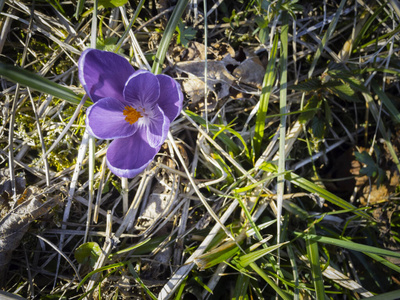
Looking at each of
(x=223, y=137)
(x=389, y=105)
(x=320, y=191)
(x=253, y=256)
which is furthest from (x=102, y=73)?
(x=389, y=105)

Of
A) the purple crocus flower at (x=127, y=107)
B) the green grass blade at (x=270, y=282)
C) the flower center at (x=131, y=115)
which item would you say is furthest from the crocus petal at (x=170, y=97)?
the green grass blade at (x=270, y=282)

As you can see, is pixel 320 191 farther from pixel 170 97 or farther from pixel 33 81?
pixel 33 81

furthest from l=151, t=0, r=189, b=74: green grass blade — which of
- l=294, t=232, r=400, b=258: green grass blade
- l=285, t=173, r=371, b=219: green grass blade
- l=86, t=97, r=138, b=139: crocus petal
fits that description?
l=294, t=232, r=400, b=258: green grass blade

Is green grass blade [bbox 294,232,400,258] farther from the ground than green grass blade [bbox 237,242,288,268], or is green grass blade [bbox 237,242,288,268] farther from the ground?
green grass blade [bbox 294,232,400,258]

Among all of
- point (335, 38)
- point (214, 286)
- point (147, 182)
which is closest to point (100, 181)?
point (147, 182)

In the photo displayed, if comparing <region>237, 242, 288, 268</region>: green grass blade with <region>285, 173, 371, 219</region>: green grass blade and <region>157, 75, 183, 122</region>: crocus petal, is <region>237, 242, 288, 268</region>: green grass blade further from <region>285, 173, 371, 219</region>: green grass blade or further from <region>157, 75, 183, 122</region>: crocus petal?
<region>157, 75, 183, 122</region>: crocus petal

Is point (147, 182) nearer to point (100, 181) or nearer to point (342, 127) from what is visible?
point (100, 181)
